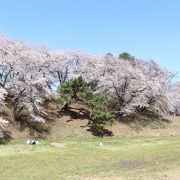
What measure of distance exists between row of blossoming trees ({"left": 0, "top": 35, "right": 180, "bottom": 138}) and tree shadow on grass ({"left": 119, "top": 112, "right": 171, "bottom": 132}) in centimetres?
101

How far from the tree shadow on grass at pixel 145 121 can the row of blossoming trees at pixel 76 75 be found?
1011mm

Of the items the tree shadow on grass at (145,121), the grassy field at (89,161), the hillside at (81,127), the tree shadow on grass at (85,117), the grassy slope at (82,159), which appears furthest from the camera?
the tree shadow on grass at (145,121)

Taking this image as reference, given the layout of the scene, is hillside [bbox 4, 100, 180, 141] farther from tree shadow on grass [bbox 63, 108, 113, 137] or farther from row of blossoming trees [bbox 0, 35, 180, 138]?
row of blossoming trees [bbox 0, 35, 180, 138]

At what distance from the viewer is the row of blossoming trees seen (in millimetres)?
42312

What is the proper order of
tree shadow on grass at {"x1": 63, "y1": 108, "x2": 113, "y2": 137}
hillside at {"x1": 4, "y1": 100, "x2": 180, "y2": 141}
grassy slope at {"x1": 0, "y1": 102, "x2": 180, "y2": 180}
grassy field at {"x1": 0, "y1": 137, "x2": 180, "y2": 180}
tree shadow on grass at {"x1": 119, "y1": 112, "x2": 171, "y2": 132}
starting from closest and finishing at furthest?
1. grassy field at {"x1": 0, "y1": 137, "x2": 180, "y2": 180}
2. grassy slope at {"x1": 0, "y1": 102, "x2": 180, "y2": 180}
3. hillside at {"x1": 4, "y1": 100, "x2": 180, "y2": 141}
4. tree shadow on grass at {"x1": 63, "y1": 108, "x2": 113, "y2": 137}
5. tree shadow on grass at {"x1": 119, "y1": 112, "x2": 171, "y2": 132}

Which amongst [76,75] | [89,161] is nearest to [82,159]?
[89,161]

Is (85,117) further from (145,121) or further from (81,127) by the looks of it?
(145,121)

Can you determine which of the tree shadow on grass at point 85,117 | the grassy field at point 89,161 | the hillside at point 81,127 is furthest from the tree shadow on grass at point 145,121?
the grassy field at point 89,161

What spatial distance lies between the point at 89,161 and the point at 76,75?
101 feet

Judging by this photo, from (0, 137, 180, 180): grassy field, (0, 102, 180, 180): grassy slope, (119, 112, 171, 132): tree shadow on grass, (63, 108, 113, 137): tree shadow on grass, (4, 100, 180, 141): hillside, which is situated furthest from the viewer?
(119, 112, 171, 132): tree shadow on grass

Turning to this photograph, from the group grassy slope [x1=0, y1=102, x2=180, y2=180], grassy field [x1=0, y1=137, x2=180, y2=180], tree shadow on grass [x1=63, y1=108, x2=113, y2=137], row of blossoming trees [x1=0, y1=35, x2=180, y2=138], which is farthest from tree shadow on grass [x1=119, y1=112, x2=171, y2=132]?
grassy field [x1=0, y1=137, x2=180, y2=180]

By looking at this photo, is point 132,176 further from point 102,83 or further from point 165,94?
point 165,94

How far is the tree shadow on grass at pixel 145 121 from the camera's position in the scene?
5241 cm

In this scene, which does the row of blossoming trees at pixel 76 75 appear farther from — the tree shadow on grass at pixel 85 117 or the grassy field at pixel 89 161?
the grassy field at pixel 89 161
